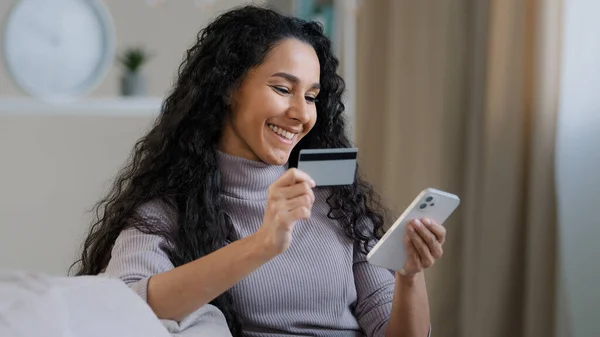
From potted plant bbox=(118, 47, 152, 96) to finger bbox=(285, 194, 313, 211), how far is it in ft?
7.18

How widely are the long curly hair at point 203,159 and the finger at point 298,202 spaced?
0.95ft

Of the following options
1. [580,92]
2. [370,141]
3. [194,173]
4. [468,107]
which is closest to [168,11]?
[370,141]

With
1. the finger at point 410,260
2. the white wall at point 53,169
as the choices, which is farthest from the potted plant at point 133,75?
the finger at point 410,260

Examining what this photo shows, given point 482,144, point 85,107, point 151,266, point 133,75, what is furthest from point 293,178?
point 133,75

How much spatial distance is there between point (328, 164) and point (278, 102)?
0.71ft

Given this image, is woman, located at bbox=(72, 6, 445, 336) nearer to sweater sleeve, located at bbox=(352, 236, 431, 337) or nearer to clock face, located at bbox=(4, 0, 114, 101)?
sweater sleeve, located at bbox=(352, 236, 431, 337)

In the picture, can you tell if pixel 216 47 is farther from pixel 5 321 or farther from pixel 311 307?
pixel 5 321

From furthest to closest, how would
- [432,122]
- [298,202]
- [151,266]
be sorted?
[432,122] < [151,266] < [298,202]

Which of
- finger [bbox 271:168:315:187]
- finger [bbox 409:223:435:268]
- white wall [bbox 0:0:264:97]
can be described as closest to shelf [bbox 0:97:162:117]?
white wall [bbox 0:0:264:97]

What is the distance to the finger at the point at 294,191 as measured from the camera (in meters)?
1.32

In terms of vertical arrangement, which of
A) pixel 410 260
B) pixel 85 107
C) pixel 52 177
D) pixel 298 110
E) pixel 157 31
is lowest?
pixel 52 177

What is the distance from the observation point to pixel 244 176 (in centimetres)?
165

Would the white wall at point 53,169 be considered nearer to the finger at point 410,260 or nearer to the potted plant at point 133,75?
the potted plant at point 133,75

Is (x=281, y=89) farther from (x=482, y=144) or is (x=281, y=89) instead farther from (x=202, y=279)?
(x=482, y=144)
